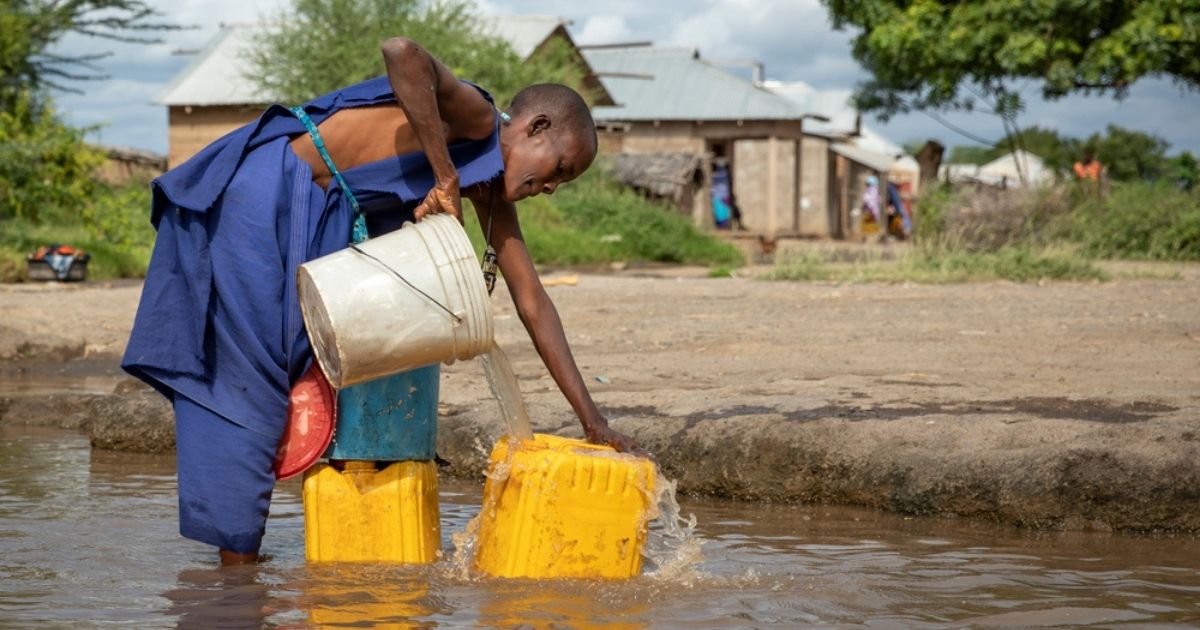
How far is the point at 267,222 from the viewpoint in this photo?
3.06 metres

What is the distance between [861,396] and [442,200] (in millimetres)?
2801

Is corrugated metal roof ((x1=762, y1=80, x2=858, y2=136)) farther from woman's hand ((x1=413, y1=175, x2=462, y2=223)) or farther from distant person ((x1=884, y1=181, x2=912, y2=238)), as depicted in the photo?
woman's hand ((x1=413, y1=175, x2=462, y2=223))

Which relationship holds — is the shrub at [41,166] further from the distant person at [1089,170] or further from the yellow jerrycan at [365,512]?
the yellow jerrycan at [365,512]

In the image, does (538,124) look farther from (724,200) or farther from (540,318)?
(724,200)

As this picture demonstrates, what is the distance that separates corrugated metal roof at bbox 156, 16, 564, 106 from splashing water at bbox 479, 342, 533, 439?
2002 centimetres

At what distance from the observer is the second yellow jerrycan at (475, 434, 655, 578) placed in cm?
314

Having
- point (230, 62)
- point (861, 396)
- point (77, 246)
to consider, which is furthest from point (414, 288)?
point (230, 62)

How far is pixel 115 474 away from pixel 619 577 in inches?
102

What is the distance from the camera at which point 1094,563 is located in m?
3.77

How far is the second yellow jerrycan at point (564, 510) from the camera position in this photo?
10.3 ft

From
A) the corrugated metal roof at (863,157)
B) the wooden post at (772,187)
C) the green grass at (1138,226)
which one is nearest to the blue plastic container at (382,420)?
the green grass at (1138,226)

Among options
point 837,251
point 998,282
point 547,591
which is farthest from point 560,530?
point 837,251

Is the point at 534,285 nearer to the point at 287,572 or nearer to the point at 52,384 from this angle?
the point at 287,572

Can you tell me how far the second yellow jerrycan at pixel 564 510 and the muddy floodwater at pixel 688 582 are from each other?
57mm
